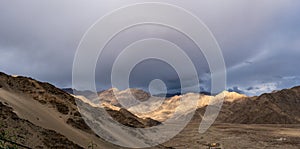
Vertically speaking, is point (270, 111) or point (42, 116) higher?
point (270, 111)

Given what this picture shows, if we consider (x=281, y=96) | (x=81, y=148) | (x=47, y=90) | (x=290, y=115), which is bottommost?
(x=81, y=148)

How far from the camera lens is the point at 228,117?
439 feet

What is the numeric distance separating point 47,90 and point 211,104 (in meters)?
148

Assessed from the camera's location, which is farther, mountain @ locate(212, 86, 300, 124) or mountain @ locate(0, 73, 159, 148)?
mountain @ locate(212, 86, 300, 124)

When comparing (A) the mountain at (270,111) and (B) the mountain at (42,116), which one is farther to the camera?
(A) the mountain at (270,111)

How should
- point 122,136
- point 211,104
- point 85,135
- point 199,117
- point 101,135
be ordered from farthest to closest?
point 211,104
point 199,117
point 122,136
point 101,135
point 85,135

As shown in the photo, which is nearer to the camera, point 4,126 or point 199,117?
point 4,126

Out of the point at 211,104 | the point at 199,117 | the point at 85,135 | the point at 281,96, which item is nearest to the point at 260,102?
the point at 281,96

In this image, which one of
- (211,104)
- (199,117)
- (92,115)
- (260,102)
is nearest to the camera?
(92,115)

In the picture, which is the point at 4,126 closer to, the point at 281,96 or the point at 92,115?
the point at 92,115

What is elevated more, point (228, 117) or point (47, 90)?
point (228, 117)

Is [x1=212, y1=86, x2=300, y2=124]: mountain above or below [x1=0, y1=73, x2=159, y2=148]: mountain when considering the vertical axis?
above

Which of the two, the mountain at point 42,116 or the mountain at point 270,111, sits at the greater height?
the mountain at point 270,111

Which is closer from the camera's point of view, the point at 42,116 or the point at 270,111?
the point at 42,116
